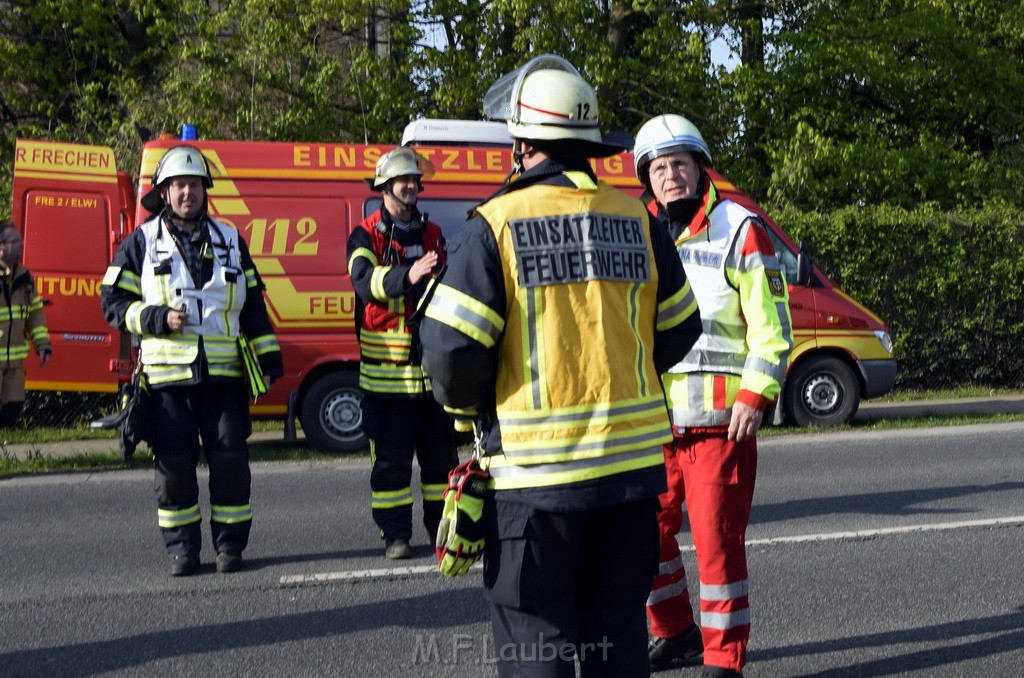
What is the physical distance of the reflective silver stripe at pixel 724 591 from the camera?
4.20m

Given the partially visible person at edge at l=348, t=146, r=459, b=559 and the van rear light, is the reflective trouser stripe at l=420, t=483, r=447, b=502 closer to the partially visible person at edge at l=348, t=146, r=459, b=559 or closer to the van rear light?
the partially visible person at edge at l=348, t=146, r=459, b=559

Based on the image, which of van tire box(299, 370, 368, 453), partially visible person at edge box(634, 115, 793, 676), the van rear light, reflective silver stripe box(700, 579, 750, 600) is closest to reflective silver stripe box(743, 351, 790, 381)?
partially visible person at edge box(634, 115, 793, 676)

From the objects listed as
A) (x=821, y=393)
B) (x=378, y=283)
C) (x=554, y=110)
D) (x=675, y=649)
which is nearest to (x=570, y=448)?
(x=554, y=110)

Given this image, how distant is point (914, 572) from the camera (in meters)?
6.04

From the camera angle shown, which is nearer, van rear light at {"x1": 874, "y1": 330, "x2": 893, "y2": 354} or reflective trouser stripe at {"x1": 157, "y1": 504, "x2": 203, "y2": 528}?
reflective trouser stripe at {"x1": 157, "y1": 504, "x2": 203, "y2": 528}

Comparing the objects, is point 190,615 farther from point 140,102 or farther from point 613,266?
point 140,102

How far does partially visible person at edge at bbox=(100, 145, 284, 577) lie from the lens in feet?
19.5

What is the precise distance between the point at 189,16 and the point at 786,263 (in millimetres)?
9536

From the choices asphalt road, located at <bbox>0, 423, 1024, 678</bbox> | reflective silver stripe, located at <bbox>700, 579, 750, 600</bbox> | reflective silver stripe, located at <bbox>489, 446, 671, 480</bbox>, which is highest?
reflective silver stripe, located at <bbox>489, 446, 671, 480</bbox>

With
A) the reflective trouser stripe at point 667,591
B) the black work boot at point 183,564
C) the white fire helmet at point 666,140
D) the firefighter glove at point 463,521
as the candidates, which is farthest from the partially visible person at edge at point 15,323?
the firefighter glove at point 463,521

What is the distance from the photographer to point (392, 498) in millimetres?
6367

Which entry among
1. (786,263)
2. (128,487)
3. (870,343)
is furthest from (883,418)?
(128,487)

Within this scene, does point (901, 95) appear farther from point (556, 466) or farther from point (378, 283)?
point (556, 466)

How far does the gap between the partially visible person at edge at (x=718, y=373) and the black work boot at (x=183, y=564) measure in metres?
2.70
